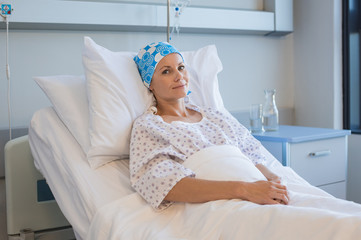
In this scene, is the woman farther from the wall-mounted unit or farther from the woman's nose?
the wall-mounted unit

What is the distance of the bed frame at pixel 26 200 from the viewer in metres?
2.10

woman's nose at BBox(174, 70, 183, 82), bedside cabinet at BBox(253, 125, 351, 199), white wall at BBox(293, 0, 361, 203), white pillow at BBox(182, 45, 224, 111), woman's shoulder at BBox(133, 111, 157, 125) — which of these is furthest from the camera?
white wall at BBox(293, 0, 361, 203)

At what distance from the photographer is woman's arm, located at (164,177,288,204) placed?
4.88 feet

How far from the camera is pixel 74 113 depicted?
1.94 m

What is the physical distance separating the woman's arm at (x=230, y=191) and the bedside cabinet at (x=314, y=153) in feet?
2.86

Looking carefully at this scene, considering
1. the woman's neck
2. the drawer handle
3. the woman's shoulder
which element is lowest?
the drawer handle

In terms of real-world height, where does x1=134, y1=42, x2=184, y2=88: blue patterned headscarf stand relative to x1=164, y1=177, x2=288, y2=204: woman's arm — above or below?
above

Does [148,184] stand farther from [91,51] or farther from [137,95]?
[91,51]

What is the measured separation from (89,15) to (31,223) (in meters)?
1.09

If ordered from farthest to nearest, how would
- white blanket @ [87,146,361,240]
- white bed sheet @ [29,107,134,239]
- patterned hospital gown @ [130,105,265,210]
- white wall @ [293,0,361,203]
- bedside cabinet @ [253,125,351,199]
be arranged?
white wall @ [293,0,361,203]
bedside cabinet @ [253,125,351,199]
white bed sheet @ [29,107,134,239]
patterned hospital gown @ [130,105,265,210]
white blanket @ [87,146,361,240]

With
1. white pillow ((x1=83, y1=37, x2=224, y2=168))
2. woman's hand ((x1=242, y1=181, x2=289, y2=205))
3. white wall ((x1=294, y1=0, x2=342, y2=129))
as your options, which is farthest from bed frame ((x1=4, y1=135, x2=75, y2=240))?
white wall ((x1=294, y1=0, x2=342, y2=129))

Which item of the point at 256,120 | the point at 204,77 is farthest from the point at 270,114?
the point at 204,77

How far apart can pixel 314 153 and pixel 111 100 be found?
44.7 inches

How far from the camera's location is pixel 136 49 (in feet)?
8.97
